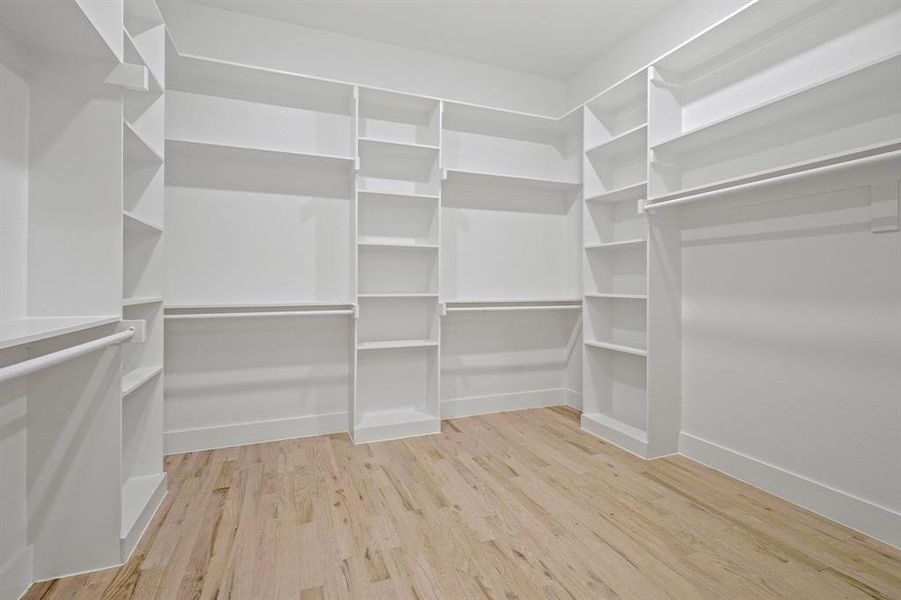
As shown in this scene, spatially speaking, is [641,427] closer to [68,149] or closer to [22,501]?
[22,501]

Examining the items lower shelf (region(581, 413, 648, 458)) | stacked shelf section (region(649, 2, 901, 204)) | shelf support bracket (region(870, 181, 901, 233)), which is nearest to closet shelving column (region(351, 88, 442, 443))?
lower shelf (region(581, 413, 648, 458))

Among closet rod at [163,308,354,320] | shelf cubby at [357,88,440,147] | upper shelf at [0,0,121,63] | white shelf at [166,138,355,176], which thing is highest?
shelf cubby at [357,88,440,147]

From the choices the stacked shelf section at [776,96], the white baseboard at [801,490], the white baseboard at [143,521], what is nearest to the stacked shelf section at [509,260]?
the stacked shelf section at [776,96]

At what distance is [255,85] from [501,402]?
2853mm

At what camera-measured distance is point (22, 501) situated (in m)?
1.47

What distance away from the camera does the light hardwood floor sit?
4.94 feet

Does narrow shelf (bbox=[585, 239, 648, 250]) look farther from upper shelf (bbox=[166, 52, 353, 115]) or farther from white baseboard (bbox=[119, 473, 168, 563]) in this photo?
white baseboard (bbox=[119, 473, 168, 563])

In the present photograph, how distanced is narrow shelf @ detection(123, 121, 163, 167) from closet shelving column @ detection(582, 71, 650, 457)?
260 centimetres

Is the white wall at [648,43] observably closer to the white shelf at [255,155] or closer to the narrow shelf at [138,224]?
the white shelf at [255,155]

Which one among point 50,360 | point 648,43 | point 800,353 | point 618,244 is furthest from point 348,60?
point 800,353

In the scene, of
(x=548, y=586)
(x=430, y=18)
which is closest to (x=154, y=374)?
(x=548, y=586)

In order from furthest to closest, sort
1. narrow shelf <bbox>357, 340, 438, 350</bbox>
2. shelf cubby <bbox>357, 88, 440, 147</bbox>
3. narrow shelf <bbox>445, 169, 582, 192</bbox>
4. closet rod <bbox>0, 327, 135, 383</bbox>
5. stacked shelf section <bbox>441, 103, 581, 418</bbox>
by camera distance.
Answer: stacked shelf section <bbox>441, 103, 581, 418</bbox>, narrow shelf <bbox>445, 169, 582, 192</bbox>, shelf cubby <bbox>357, 88, 440, 147</bbox>, narrow shelf <bbox>357, 340, 438, 350</bbox>, closet rod <bbox>0, 327, 135, 383</bbox>

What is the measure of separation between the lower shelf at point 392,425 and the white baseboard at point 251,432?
231 millimetres

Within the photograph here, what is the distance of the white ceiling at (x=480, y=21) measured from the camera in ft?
9.15
